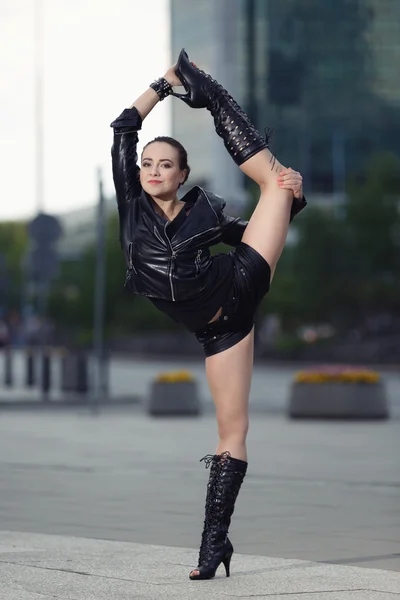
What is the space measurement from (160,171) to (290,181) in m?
0.52

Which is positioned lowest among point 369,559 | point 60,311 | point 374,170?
point 60,311

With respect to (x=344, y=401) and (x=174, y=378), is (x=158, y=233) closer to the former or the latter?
(x=344, y=401)

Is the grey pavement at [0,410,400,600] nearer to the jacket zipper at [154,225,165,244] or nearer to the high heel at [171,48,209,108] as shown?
the jacket zipper at [154,225,165,244]

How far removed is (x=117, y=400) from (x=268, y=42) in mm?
64343

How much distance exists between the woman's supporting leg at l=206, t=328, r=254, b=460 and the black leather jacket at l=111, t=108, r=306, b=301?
35 centimetres

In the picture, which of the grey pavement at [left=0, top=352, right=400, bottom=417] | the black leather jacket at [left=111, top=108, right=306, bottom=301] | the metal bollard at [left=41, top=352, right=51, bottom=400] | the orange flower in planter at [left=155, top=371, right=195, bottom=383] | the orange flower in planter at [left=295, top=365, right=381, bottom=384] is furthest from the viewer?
the grey pavement at [left=0, top=352, right=400, bottom=417]

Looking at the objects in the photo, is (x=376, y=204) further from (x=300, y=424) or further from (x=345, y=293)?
(x=300, y=424)

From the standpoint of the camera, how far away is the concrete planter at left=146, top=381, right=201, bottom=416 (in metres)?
21.5

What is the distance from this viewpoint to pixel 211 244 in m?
6.22

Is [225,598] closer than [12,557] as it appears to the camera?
Yes

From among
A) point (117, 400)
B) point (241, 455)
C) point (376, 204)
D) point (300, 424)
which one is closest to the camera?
point (241, 455)

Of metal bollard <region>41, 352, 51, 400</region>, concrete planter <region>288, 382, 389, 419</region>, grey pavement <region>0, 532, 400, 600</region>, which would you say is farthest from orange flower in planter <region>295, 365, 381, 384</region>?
grey pavement <region>0, 532, 400, 600</region>

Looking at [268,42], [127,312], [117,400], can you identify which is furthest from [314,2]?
[117,400]

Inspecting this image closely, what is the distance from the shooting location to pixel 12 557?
6.94 meters
